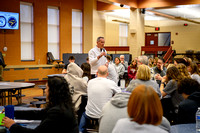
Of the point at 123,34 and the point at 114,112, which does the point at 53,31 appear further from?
the point at 114,112

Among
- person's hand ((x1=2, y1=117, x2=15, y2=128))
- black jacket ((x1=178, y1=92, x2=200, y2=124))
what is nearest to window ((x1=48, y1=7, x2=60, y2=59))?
black jacket ((x1=178, y1=92, x2=200, y2=124))

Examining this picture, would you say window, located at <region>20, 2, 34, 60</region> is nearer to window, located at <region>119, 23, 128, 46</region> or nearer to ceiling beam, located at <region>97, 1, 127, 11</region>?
ceiling beam, located at <region>97, 1, 127, 11</region>

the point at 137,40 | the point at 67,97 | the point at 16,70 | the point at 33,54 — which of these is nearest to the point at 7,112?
the point at 67,97

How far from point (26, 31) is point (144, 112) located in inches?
449

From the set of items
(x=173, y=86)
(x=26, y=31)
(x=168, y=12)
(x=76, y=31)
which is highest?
(x=168, y=12)

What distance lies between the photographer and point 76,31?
14508 millimetres

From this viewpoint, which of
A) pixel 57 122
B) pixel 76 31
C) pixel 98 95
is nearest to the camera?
pixel 57 122

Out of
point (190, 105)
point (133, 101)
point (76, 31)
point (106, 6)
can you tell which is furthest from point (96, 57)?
point (106, 6)

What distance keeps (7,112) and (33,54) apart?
1029 cm

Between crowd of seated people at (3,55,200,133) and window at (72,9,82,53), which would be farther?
window at (72,9,82,53)

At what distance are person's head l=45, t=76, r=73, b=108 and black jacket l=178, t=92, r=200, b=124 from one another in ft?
4.74

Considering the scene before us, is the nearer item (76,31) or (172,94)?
(172,94)

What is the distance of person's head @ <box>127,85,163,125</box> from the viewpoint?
1.58 m

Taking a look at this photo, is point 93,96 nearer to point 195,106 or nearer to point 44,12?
point 195,106
